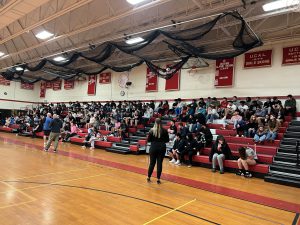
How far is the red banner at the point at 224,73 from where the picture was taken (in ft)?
39.0

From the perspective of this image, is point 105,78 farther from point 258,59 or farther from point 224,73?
point 258,59

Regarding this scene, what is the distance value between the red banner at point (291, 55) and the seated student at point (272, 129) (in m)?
3.31

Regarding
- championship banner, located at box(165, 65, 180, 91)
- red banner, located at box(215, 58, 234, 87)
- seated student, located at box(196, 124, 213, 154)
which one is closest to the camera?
seated student, located at box(196, 124, 213, 154)

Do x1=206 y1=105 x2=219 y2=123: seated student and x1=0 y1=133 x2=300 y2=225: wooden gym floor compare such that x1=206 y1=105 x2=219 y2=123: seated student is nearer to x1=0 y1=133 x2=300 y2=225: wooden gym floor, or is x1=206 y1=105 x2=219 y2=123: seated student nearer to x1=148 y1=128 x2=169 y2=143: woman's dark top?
x1=0 y1=133 x2=300 y2=225: wooden gym floor

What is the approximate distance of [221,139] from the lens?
7.11 m

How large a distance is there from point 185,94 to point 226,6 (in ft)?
21.4

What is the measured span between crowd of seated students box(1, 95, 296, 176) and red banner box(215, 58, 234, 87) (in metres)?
0.88

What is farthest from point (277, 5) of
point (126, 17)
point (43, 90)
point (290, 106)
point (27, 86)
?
point (27, 86)

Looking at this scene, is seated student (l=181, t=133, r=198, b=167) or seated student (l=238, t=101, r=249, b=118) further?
seated student (l=238, t=101, r=249, b=118)

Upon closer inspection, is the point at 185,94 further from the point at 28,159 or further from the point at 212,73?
the point at 28,159

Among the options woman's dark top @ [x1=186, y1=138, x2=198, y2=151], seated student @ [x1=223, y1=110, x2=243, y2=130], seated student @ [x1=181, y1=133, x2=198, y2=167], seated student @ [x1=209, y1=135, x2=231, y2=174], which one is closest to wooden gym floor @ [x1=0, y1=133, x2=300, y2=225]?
seated student @ [x1=209, y1=135, x2=231, y2=174]

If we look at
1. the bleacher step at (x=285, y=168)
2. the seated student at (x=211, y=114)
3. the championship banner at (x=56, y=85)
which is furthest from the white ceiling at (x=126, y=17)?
the championship banner at (x=56, y=85)

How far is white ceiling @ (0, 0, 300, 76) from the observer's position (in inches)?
306

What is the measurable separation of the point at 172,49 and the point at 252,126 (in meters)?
4.11
